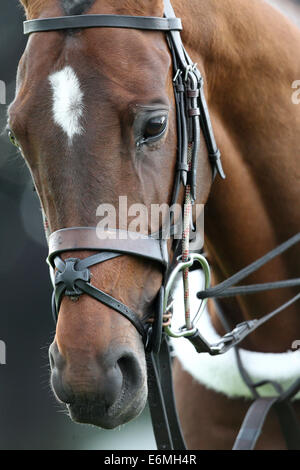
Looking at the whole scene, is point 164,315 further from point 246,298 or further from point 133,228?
point 246,298

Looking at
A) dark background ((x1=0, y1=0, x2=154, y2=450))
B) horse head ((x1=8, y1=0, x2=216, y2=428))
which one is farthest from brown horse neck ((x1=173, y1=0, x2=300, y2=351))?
dark background ((x1=0, y1=0, x2=154, y2=450))

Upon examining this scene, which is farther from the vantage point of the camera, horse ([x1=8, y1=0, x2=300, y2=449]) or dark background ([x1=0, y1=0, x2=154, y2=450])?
dark background ([x1=0, y1=0, x2=154, y2=450])

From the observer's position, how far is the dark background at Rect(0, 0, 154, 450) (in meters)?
3.82

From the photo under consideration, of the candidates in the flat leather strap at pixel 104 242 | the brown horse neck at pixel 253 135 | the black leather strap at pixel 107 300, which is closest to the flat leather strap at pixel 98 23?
the brown horse neck at pixel 253 135

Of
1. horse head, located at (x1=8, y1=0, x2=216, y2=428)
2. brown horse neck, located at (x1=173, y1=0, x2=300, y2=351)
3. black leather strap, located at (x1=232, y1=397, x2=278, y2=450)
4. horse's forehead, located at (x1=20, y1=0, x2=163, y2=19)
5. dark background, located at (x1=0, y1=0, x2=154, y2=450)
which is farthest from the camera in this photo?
dark background, located at (x1=0, y1=0, x2=154, y2=450)

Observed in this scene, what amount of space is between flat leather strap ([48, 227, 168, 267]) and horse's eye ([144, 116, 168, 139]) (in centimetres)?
23

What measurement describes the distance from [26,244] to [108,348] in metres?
2.80

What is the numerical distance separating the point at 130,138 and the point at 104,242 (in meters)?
0.24

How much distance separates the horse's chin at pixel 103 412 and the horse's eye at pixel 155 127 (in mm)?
592

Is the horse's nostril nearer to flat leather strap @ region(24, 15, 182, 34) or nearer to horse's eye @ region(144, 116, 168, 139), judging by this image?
horse's eye @ region(144, 116, 168, 139)

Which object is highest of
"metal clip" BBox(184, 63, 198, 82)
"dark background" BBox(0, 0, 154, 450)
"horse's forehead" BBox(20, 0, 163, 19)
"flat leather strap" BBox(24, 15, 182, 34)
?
"horse's forehead" BBox(20, 0, 163, 19)

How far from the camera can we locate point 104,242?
1.33 m

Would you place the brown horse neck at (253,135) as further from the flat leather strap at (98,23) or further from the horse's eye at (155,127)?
the horse's eye at (155,127)

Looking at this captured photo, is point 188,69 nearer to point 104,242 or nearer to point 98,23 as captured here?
point 98,23
